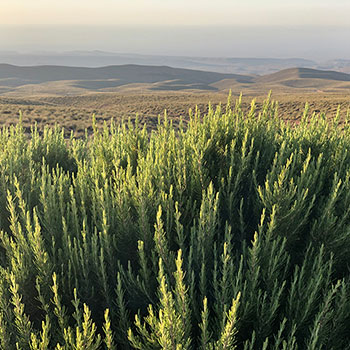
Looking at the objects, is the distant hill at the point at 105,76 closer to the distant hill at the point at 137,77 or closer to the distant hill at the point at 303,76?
the distant hill at the point at 137,77

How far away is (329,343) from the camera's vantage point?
2.14 m

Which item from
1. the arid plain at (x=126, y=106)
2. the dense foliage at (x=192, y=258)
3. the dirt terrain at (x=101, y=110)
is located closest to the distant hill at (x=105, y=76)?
the arid plain at (x=126, y=106)

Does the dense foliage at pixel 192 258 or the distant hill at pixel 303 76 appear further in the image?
the distant hill at pixel 303 76

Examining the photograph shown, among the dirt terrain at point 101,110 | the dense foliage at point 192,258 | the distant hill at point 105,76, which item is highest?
the distant hill at point 105,76

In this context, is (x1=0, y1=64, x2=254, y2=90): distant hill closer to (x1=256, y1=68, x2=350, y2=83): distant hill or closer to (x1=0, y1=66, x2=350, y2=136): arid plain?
(x1=256, y1=68, x2=350, y2=83): distant hill

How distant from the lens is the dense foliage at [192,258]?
6.69 feet

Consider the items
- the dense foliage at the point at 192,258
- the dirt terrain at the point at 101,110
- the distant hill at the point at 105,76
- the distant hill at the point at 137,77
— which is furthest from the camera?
the distant hill at the point at 105,76

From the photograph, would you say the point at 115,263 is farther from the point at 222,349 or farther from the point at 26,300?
the point at 222,349

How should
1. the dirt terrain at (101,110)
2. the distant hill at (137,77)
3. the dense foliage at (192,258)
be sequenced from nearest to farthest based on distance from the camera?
the dense foliage at (192,258) < the dirt terrain at (101,110) < the distant hill at (137,77)

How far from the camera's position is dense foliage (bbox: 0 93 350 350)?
2.04 metres

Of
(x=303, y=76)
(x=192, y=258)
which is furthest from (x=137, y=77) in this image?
(x=192, y=258)

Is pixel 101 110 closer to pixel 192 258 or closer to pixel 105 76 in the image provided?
pixel 192 258

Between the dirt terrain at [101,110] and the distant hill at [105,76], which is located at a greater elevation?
the distant hill at [105,76]

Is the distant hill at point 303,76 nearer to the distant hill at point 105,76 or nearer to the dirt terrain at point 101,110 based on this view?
the distant hill at point 105,76
